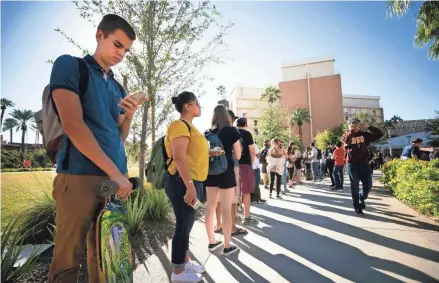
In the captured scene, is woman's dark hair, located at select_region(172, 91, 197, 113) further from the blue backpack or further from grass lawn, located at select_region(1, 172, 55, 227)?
grass lawn, located at select_region(1, 172, 55, 227)

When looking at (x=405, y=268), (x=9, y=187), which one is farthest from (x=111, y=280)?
(x=9, y=187)

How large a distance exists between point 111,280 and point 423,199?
18.8 feet

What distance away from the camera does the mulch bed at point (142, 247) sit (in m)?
2.79

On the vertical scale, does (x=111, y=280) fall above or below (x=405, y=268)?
above

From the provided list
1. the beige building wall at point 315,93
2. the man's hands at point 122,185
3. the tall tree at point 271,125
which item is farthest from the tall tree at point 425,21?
the beige building wall at point 315,93

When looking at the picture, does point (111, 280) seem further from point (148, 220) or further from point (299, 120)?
point (299, 120)

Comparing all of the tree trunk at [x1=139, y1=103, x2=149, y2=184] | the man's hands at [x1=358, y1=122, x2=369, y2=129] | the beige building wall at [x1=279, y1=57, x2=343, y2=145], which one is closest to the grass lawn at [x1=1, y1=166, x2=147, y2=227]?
the tree trunk at [x1=139, y1=103, x2=149, y2=184]

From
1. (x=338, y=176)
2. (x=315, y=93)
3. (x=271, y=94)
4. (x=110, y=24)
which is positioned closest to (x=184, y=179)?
(x=110, y=24)

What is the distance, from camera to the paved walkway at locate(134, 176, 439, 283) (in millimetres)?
2725

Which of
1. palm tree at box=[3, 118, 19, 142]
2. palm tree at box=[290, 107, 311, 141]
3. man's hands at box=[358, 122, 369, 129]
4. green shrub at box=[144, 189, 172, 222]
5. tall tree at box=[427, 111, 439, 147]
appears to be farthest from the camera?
palm tree at box=[3, 118, 19, 142]

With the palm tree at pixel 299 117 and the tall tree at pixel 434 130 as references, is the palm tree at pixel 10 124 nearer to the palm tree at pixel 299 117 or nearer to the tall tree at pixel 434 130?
the palm tree at pixel 299 117

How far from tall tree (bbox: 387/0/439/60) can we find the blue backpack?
12.4 metres

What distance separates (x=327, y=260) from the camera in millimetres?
3117

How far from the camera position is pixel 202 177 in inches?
108
